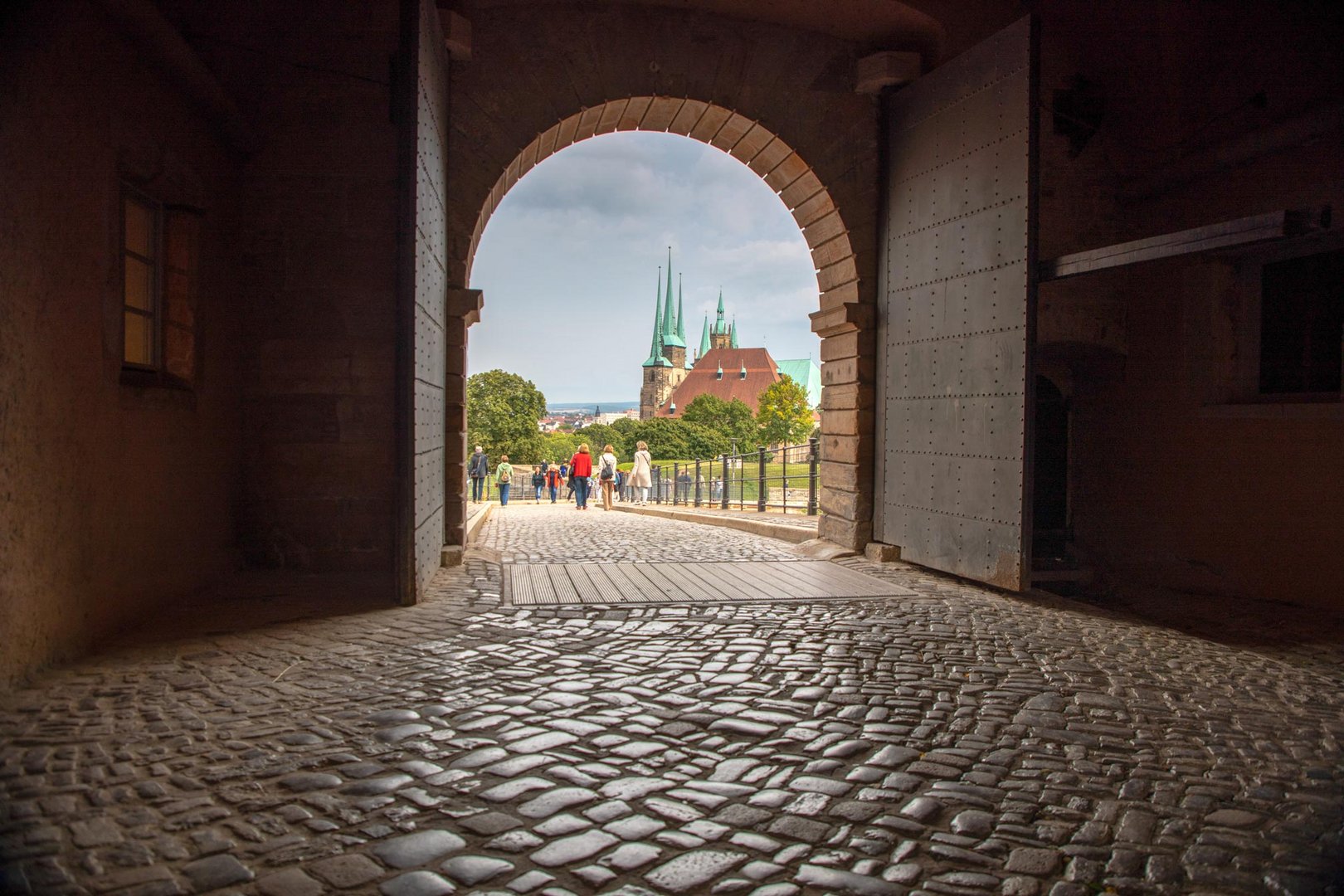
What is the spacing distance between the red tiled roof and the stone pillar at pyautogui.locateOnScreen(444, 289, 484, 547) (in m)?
86.6

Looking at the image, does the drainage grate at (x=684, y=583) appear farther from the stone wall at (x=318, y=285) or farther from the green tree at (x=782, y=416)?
the green tree at (x=782, y=416)

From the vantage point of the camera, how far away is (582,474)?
16312 mm

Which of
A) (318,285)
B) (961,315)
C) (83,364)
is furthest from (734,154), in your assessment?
(83,364)

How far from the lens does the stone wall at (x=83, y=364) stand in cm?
327

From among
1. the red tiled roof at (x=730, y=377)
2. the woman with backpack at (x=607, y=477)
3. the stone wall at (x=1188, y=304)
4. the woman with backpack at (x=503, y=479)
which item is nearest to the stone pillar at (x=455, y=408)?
the stone wall at (x=1188, y=304)

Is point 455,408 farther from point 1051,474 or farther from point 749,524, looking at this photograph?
point 1051,474

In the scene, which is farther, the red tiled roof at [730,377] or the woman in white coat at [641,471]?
the red tiled roof at [730,377]

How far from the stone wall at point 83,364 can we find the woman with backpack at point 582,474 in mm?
10744

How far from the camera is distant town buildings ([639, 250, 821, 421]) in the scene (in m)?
96.2

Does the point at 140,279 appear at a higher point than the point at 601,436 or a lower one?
lower

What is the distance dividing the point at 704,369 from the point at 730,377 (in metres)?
3.21

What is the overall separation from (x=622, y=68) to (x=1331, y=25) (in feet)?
17.9

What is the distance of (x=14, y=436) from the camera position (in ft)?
10.7

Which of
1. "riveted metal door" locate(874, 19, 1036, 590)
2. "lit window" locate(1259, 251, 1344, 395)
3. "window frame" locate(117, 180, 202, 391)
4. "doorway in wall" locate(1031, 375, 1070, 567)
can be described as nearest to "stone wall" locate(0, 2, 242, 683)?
"window frame" locate(117, 180, 202, 391)
